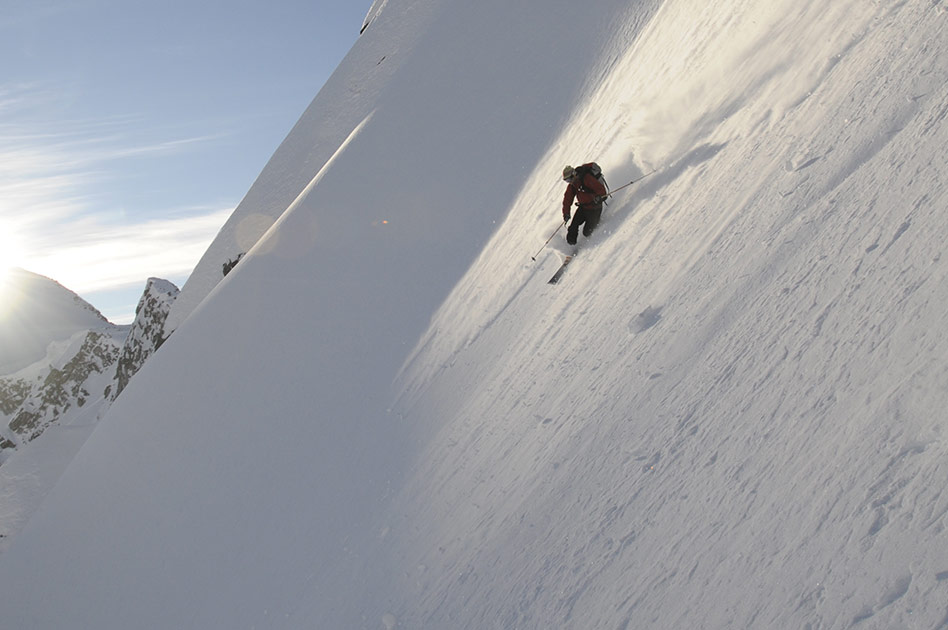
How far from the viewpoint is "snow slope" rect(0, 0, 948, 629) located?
274cm

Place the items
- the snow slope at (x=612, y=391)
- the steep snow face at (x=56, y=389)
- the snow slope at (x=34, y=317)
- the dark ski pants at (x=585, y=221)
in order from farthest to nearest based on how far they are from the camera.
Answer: the snow slope at (x=34, y=317) < the steep snow face at (x=56, y=389) < the dark ski pants at (x=585, y=221) < the snow slope at (x=612, y=391)

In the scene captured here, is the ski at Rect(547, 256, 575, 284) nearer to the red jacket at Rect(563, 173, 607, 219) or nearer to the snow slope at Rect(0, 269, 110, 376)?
the red jacket at Rect(563, 173, 607, 219)

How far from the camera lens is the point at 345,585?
5461 millimetres

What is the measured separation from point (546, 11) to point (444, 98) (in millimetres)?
4735

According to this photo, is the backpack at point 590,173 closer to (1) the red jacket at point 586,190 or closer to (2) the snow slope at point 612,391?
(1) the red jacket at point 586,190

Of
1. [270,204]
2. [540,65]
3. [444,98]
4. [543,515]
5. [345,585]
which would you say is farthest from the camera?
[270,204]

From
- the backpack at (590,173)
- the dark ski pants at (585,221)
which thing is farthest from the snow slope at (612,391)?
the backpack at (590,173)

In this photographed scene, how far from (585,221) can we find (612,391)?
3832 mm

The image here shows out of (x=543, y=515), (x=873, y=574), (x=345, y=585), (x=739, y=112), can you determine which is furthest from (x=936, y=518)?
(x=739, y=112)

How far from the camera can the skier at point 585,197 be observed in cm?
780

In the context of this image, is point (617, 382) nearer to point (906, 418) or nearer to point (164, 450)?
point (906, 418)

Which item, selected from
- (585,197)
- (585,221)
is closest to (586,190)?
(585,197)

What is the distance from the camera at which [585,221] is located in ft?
26.6

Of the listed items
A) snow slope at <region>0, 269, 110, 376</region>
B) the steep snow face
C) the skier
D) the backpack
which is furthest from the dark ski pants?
snow slope at <region>0, 269, 110, 376</region>
